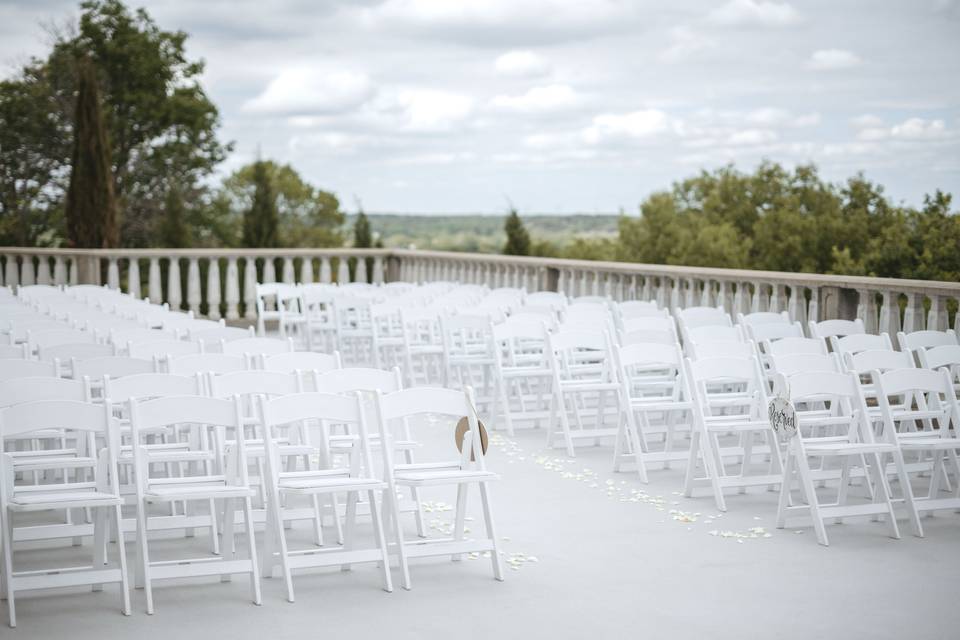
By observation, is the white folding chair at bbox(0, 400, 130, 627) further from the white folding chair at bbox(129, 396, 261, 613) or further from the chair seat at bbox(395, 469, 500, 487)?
the chair seat at bbox(395, 469, 500, 487)

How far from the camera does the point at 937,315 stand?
10453 millimetres

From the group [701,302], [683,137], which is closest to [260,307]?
[701,302]

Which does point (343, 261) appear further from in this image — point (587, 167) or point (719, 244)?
point (587, 167)

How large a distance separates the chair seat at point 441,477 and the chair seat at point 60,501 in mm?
1421

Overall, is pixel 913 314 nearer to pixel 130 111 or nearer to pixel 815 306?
pixel 815 306

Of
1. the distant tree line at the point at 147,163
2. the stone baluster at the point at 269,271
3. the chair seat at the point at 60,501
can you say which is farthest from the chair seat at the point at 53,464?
the distant tree line at the point at 147,163

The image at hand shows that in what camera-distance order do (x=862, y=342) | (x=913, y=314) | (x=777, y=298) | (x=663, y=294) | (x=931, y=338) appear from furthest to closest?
1. (x=663, y=294)
2. (x=777, y=298)
3. (x=913, y=314)
4. (x=931, y=338)
5. (x=862, y=342)

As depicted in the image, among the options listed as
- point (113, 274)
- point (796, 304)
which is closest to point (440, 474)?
point (796, 304)

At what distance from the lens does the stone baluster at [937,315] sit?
1044 cm

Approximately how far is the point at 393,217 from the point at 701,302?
47.5 meters

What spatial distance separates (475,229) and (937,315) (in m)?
53.3

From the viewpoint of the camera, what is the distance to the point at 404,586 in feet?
20.2

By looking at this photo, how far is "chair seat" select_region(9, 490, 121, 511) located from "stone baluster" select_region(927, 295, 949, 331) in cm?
728

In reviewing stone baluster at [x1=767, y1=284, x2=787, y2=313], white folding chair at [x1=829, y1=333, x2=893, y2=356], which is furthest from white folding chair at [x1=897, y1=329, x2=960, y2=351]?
stone baluster at [x1=767, y1=284, x2=787, y2=313]
